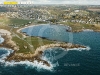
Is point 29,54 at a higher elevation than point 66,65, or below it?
higher

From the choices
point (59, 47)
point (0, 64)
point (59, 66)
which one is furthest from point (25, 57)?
point (59, 47)

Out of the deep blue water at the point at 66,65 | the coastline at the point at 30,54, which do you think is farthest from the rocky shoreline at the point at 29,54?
the deep blue water at the point at 66,65

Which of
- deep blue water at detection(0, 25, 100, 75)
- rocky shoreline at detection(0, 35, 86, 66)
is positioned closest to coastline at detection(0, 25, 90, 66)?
rocky shoreline at detection(0, 35, 86, 66)

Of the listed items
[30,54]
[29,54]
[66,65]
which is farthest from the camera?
[30,54]

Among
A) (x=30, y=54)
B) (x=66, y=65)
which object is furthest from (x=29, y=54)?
(x=66, y=65)

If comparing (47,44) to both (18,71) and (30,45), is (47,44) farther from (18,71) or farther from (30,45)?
(18,71)

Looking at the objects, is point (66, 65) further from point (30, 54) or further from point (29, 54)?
point (29, 54)

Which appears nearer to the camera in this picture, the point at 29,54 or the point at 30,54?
the point at 29,54

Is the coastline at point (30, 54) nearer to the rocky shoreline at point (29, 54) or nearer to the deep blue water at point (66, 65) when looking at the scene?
the rocky shoreline at point (29, 54)

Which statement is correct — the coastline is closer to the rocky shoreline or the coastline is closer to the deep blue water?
the rocky shoreline

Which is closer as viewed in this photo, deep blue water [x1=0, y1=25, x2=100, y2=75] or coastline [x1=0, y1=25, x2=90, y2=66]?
deep blue water [x1=0, y1=25, x2=100, y2=75]

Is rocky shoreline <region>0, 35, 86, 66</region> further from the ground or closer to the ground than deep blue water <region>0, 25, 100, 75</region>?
further from the ground
